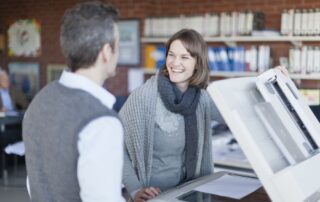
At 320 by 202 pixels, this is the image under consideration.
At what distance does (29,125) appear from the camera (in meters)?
1.11

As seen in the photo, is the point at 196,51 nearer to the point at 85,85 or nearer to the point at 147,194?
the point at 147,194

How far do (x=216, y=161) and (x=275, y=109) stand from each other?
6.55 ft

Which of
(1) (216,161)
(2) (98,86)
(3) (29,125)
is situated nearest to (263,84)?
(2) (98,86)

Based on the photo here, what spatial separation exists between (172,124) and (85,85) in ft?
2.27

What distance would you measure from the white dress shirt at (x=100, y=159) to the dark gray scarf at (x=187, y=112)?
2.25 ft

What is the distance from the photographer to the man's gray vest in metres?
1.00

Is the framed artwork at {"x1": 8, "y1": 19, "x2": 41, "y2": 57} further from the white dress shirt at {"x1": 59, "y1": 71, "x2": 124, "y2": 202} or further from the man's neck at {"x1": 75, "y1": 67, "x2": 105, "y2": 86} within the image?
the white dress shirt at {"x1": 59, "y1": 71, "x2": 124, "y2": 202}

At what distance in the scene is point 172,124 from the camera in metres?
1.68

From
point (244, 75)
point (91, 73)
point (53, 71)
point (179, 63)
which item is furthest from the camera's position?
point (53, 71)

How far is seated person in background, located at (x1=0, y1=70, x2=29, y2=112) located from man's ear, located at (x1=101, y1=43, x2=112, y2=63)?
4.56 m

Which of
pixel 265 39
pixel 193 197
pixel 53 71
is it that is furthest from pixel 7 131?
pixel 193 197

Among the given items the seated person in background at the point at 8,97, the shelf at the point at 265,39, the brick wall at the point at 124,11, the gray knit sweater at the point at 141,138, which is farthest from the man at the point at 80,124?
the seated person in background at the point at 8,97

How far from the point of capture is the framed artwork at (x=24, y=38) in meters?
6.32

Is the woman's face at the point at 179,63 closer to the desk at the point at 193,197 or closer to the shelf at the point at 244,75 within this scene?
the desk at the point at 193,197
